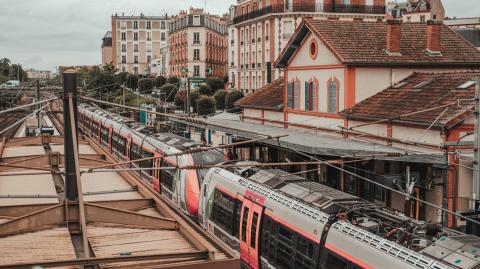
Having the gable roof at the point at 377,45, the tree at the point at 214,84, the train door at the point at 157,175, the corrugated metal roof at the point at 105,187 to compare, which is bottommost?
the train door at the point at 157,175

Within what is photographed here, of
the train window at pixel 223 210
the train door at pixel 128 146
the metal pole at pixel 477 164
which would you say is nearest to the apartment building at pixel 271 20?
the train door at pixel 128 146

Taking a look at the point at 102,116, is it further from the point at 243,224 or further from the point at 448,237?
the point at 448,237

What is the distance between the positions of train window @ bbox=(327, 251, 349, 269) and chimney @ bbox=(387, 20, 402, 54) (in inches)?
644

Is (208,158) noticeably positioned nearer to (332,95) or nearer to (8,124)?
(332,95)

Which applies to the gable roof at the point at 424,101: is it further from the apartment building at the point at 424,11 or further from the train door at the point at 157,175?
the apartment building at the point at 424,11

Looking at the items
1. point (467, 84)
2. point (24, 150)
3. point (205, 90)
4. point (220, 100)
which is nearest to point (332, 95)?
point (467, 84)

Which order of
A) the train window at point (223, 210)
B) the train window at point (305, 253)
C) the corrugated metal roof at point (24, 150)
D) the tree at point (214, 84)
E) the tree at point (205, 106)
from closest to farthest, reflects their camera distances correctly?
the train window at point (305, 253) < the train window at point (223, 210) < the corrugated metal roof at point (24, 150) < the tree at point (205, 106) < the tree at point (214, 84)

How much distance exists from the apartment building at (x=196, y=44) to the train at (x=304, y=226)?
263 feet

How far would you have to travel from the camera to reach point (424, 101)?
21.6m

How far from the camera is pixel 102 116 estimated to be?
40.5 m

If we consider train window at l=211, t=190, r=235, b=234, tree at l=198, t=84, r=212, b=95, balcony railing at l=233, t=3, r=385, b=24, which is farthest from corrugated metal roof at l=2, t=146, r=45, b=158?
tree at l=198, t=84, r=212, b=95

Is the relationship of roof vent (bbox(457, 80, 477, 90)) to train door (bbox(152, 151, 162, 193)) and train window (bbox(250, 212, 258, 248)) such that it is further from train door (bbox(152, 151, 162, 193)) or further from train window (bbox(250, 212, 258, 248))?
train door (bbox(152, 151, 162, 193))

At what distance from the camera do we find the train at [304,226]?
9.54 meters

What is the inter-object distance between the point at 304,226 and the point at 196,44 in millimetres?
92539
